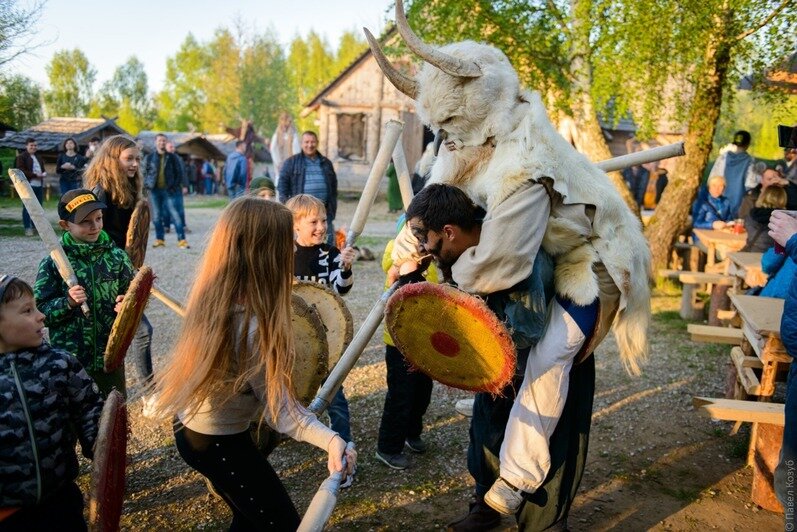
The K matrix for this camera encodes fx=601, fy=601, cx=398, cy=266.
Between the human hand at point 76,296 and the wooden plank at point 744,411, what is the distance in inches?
135

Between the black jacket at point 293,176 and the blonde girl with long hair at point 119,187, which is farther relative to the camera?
the black jacket at point 293,176

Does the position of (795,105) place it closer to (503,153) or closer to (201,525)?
(503,153)

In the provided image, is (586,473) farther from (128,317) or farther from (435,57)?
(128,317)

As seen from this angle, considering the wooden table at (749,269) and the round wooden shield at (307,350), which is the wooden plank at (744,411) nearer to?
the wooden table at (749,269)

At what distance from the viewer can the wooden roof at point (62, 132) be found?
23188 millimetres

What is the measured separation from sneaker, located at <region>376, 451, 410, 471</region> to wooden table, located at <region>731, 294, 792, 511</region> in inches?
80.6

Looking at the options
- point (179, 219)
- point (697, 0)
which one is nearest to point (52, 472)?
point (697, 0)

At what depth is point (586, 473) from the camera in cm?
385

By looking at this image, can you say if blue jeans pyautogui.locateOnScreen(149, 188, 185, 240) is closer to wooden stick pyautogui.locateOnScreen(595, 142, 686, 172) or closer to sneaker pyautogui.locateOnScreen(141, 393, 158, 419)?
sneaker pyautogui.locateOnScreen(141, 393, 158, 419)

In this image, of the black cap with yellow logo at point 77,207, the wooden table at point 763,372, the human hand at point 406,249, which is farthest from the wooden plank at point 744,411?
the black cap with yellow logo at point 77,207

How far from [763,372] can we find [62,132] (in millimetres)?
28045

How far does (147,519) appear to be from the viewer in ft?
10.2

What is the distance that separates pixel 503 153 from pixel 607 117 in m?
7.29

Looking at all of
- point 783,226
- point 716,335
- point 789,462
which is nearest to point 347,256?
point 783,226
